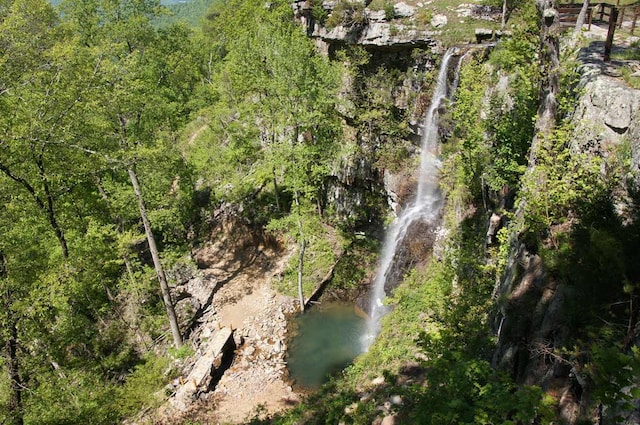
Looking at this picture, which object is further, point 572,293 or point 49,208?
point 49,208

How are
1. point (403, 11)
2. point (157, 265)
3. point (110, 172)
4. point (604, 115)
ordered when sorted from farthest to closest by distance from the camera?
point (403, 11) → point (110, 172) → point (157, 265) → point (604, 115)

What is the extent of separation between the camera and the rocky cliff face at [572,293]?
4926 mm

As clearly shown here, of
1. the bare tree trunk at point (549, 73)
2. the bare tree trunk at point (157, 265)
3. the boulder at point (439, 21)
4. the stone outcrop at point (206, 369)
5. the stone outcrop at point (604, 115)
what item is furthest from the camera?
the boulder at point (439, 21)

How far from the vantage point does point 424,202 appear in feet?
63.8

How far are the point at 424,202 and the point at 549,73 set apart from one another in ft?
35.5

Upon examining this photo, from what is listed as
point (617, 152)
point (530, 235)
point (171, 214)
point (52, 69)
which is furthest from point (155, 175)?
point (617, 152)

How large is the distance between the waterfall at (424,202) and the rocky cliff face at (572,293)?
9.65 meters

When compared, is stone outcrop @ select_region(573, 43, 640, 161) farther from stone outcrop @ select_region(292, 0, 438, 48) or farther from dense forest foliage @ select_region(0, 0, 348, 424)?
stone outcrop @ select_region(292, 0, 438, 48)

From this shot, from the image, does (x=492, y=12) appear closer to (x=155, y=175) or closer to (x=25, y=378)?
(x=155, y=175)

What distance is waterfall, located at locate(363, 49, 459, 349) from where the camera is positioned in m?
18.5

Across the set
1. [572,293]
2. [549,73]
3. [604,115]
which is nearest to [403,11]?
[549,73]

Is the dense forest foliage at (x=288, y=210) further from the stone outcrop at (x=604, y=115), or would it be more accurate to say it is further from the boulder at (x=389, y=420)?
the stone outcrop at (x=604, y=115)

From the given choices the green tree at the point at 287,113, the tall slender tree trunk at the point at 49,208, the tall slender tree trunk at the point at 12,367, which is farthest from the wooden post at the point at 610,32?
the tall slender tree trunk at the point at 12,367

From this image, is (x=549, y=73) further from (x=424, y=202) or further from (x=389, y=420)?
(x=424, y=202)
